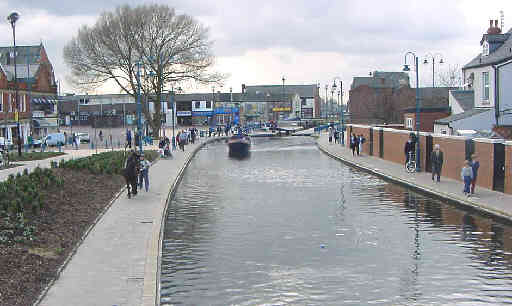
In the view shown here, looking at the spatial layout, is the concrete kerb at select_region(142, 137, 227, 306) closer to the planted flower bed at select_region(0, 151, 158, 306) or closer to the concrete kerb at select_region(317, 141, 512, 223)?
the planted flower bed at select_region(0, 151, 158, 306)

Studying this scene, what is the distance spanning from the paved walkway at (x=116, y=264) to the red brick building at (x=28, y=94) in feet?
113

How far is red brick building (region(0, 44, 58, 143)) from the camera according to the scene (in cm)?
5600

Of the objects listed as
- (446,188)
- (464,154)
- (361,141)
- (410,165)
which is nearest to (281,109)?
(361,141)

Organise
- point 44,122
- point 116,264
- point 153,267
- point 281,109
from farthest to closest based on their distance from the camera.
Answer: point 281,109
point 44,122
point 116,264
point 153,267

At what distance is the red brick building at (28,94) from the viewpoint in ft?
184

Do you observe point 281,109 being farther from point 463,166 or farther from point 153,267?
point 153,267

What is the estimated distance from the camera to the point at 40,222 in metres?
16.0

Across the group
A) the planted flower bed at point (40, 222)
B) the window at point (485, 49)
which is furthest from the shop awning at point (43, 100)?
the window at point (485, 49)

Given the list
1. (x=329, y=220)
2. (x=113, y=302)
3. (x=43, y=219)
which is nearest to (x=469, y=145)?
(x=329, y=220)

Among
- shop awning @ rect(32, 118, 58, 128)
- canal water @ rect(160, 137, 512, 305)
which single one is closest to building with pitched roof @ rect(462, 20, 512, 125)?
canal water @ rect(160, 137, 512, 305)

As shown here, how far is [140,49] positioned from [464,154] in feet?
136

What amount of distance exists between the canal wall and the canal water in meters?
2.54

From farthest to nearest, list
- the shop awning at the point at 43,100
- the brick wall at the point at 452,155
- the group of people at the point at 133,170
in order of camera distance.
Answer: the shop awning at the point at 43,100 < the brick wall at the point at 452,155 < the group of people at the point at 133,170

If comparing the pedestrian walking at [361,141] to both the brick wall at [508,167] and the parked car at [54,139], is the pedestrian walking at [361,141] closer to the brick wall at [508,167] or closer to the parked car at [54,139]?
the brick wall at [508,167]
